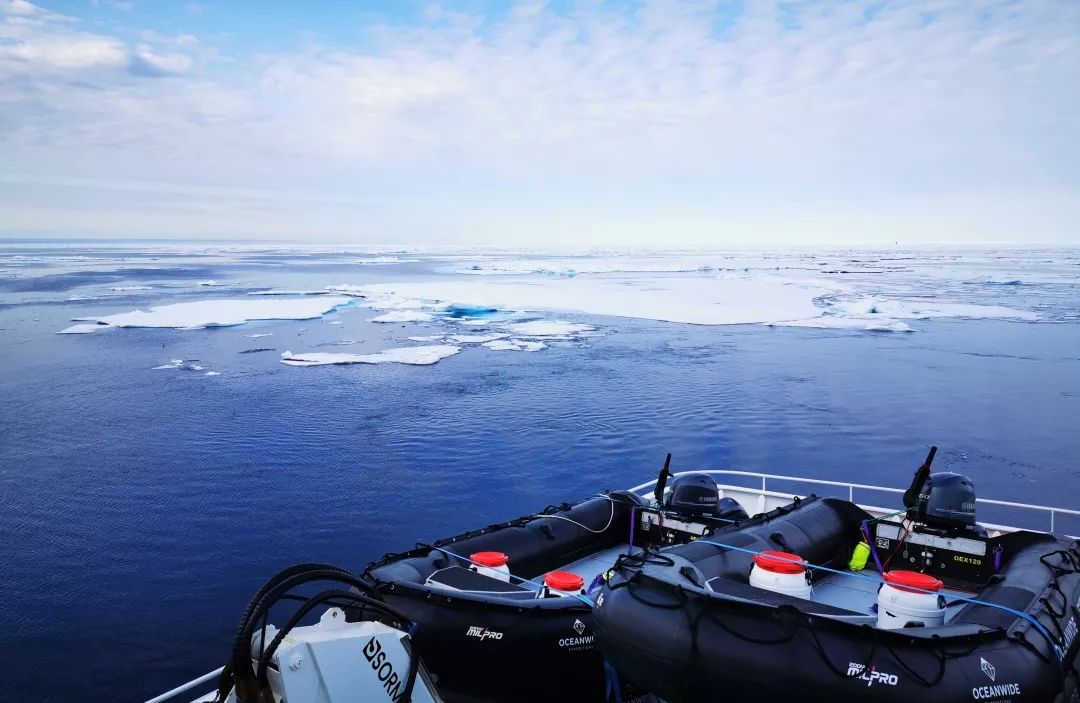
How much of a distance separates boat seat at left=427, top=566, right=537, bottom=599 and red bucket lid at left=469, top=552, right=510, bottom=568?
31cm

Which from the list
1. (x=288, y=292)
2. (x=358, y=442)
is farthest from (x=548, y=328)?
(x=288, y=292)

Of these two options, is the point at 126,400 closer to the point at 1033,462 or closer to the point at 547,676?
the point at 547,676

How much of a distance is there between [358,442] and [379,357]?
23.5ft

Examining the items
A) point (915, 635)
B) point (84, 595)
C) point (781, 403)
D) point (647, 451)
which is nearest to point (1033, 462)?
point (781, 403)

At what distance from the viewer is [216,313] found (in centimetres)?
2755

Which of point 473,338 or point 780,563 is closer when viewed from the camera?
point 780,563

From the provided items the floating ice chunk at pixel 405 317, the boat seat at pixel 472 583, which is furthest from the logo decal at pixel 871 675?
the floating ice chunk at pixel 405 317

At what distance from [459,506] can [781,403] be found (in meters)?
8.07

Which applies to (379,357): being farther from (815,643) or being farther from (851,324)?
(815,643)

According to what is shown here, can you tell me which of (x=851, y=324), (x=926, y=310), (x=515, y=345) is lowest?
(x=515, y=345)

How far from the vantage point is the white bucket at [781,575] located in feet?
14.1

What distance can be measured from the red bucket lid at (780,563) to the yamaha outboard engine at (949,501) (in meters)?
1.99

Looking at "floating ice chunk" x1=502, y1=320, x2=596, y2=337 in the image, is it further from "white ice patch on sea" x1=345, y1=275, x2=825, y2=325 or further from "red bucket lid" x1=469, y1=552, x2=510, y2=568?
"red bucket lid" x1=469, y1=552, x2=510, y2=568

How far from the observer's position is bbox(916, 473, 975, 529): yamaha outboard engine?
568 centimetres
